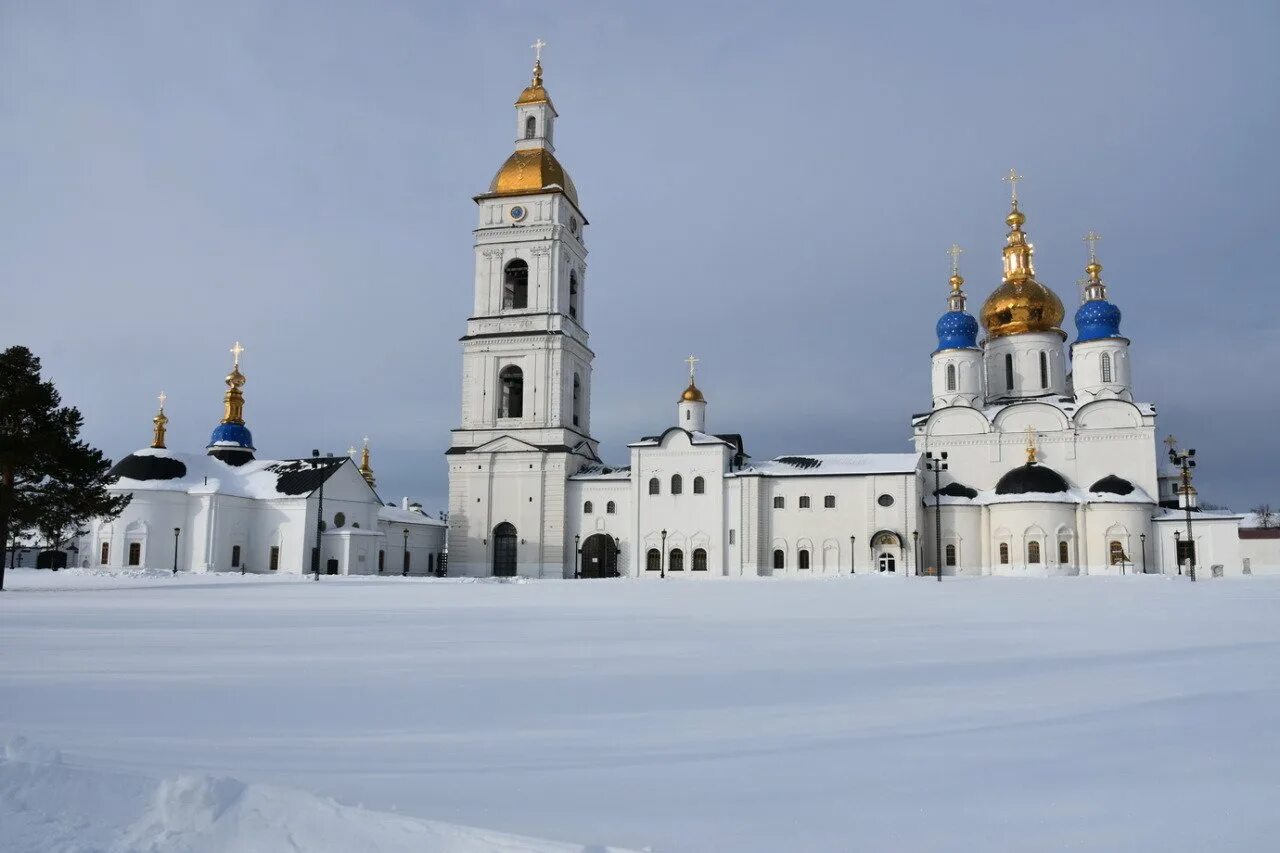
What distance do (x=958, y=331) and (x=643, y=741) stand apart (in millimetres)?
51461

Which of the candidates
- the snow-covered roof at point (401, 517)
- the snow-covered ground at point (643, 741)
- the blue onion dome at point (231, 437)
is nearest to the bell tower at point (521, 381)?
the snow-covered roof at point (401, 517)

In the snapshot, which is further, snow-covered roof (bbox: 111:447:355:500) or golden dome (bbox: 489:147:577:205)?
golden dome (bbox: 489:147:577:205)

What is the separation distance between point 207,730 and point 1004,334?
53.7 meters

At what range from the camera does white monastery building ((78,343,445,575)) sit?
149 ft

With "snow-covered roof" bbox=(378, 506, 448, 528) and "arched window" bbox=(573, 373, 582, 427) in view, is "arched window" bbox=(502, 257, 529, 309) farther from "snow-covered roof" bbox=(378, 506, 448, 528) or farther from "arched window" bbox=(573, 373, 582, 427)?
"snow-covered roof" bbox=(378, 506, 448, 528)

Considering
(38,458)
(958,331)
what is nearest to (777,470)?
(958,331)

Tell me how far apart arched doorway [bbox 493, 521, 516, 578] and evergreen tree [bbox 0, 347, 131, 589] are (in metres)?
23.2

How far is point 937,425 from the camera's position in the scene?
51.2 metres

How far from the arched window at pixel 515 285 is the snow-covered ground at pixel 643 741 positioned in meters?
40.6

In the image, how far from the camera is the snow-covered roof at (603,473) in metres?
49.3

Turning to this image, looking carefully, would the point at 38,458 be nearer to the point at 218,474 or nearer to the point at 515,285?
the point at 218,474

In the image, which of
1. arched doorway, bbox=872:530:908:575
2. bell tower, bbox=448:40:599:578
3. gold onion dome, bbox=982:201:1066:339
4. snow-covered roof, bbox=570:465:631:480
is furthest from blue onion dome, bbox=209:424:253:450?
gold onion dome, bbox=982:201:1066:339

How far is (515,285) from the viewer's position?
171 ft

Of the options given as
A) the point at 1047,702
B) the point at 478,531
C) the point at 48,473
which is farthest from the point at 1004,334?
the point at 1047,702
